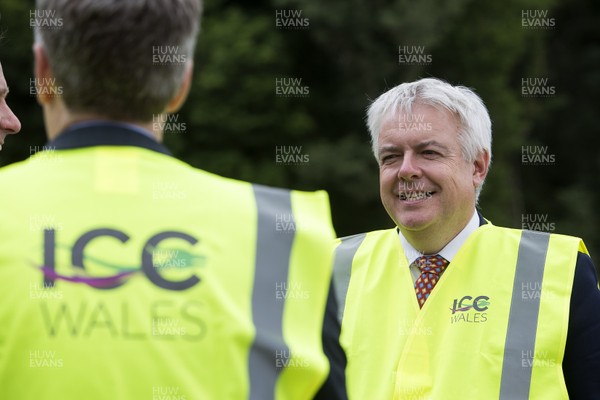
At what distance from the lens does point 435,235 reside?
3936mm

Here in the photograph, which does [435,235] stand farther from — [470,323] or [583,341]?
[583,341]

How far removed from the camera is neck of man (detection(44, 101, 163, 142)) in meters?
1.99

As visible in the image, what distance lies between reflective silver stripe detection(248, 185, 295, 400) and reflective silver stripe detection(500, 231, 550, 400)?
1.74 metres

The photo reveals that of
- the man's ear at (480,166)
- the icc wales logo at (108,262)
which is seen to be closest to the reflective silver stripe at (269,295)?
the icc wales logo at (108,262)

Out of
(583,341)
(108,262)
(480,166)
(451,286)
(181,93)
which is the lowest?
(583,341)

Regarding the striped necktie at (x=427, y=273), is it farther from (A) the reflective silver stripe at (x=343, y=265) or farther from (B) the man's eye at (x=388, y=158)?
(B) the man's eye at (x=388, y=158)

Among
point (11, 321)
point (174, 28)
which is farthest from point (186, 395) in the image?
point (174, 28)

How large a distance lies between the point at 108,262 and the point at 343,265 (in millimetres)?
2229

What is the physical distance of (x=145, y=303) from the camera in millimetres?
1898

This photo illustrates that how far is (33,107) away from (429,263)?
19127 millimetres

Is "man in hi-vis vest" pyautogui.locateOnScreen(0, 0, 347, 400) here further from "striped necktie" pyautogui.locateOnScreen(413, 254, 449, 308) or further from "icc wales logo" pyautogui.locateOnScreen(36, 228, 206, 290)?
"striped necktie" pyautogui.locateOnScreen(413, 254, 449, 308)

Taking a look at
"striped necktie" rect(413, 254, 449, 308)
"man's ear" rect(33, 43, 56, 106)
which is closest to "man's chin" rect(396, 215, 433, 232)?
"striped necktie" rect(413, 254, 449, 308)

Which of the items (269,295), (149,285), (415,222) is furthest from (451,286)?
(149,285)

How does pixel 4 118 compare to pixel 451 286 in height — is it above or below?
above
